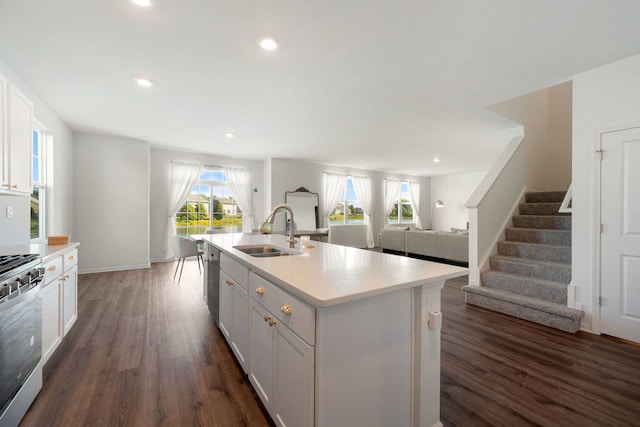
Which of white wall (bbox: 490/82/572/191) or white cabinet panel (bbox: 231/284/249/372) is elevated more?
white wall (bbox: 490/82/572/191)

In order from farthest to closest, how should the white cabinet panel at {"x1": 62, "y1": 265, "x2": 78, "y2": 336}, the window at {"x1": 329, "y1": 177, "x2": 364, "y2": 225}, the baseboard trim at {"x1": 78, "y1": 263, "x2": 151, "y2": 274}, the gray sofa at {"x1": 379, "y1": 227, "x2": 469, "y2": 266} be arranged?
the window at {"x1": 329, "y1": 177, "x2": 364, "y2": 225}
the gray sofa at {"x1": 379, "y1": 227, "x2": 469, "y2": 266}
the baseboard trim at {"x1": 78, "y1": 263, "x2": 151, "y2": 274}
the white cabinet panel at {"x1": 62, "y1": 265, "x2": 78, "y2": 336}

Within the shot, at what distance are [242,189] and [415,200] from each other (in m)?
6.31

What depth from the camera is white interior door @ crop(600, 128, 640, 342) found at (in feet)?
7.64

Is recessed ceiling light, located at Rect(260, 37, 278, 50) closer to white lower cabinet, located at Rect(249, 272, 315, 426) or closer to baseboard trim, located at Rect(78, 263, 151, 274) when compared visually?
white lower cabinet, located at Rect(249, 272, 315, 426)

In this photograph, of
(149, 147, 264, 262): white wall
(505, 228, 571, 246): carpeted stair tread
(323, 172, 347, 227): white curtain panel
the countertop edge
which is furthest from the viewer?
(323, 172, 347, 227): white curtain panel

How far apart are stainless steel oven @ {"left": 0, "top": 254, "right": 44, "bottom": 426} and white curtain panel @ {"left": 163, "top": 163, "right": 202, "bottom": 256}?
14.7 feet

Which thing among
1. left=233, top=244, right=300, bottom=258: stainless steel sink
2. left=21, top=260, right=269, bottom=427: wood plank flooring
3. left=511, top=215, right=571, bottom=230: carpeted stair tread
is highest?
left=511, top=215, right=571, bottom=230: carpeted stair tread

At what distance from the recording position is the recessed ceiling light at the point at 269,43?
2.14 m

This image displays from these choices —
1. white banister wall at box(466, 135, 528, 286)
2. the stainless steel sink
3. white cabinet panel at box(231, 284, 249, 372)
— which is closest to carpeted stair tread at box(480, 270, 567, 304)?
white banister wall at box(466, 135, 528, 286)

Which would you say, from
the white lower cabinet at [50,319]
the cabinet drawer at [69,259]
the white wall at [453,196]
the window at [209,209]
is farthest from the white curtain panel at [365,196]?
the white lower cabinet at [50,319]

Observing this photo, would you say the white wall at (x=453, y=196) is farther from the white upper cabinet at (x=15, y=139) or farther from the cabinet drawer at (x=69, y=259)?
the white upper cabinet at (x=15, y=139)

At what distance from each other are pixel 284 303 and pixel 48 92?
4.11 metres

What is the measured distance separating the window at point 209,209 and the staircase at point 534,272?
208 inches

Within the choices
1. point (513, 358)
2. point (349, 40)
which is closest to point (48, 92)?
point (349, 40)
